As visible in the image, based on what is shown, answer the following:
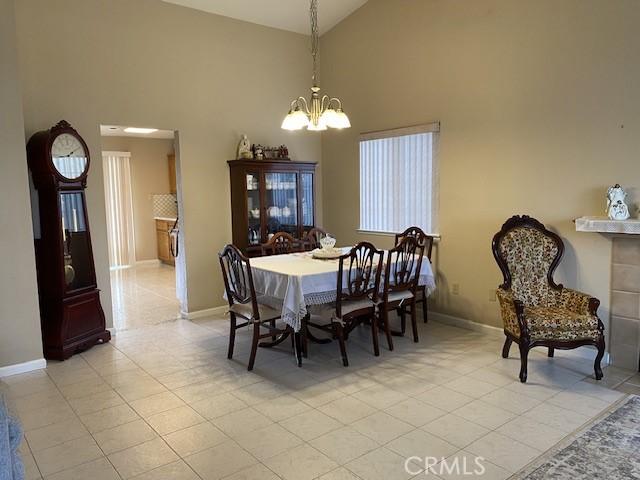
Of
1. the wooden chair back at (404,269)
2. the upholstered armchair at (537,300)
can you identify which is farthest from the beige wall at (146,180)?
the upholstered armchair at (537,300)

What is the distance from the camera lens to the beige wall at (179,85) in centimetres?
433

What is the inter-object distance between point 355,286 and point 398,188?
195cm

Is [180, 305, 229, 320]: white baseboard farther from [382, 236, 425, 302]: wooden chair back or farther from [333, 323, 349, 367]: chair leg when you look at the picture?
[382, 236, 425, 302]: wooden chair back

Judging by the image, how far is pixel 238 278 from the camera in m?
3.93

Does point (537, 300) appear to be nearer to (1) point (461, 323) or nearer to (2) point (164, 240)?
(1) point (461, 323)

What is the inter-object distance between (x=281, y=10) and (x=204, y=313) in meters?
3.53

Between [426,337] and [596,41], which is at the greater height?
[596,41]

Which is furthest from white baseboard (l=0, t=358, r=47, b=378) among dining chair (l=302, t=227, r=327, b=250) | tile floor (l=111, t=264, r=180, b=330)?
dining chair (l=302, t=227, r=327, b=250)

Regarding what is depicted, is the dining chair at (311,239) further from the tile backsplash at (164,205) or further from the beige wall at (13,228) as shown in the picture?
the tile backsplash at (164,205)

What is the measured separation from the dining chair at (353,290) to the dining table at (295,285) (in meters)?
0.08

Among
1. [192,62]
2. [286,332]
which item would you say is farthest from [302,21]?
[286,332]

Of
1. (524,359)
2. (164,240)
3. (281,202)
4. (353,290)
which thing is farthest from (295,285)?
(164,240)

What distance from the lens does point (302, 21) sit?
228 inches

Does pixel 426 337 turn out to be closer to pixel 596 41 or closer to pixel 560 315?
pixel 560 315
